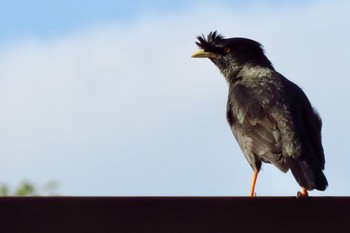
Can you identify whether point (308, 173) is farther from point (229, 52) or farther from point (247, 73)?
point (229, 52)

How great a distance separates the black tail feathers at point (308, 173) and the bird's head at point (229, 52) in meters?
2.61

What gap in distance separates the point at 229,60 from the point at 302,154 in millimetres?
2760

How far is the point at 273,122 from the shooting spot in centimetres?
623

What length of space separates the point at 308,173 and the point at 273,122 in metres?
1.05

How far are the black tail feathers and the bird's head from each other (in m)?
2.61

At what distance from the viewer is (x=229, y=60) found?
8.25 m

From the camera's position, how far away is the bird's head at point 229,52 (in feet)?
26.7
